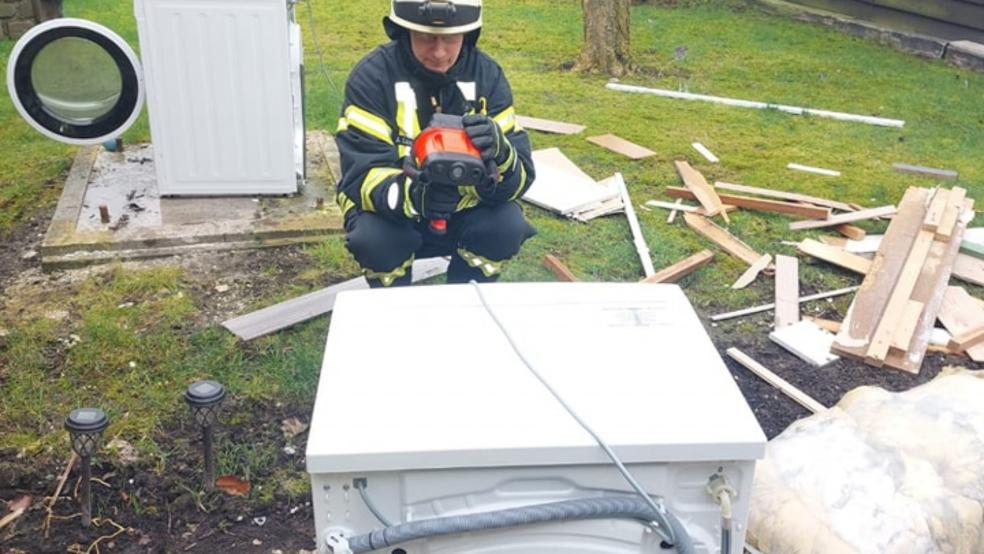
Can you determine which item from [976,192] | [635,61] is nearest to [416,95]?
[976,192]

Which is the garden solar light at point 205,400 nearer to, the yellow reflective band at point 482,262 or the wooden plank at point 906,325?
the yellow reflective band at point 482,262

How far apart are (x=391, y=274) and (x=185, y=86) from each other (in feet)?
5.73

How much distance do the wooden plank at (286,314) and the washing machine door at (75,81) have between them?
137cm

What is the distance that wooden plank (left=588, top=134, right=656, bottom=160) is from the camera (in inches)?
215

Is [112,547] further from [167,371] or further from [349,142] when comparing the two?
[349,142]

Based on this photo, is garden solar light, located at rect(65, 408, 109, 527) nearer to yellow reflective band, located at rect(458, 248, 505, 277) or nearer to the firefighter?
the firefighter

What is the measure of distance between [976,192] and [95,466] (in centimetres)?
479

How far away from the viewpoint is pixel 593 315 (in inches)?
74.3

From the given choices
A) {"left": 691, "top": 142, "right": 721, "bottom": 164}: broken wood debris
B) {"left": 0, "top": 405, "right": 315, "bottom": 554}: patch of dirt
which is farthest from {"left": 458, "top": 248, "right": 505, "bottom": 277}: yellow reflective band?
{"left": 691, "top": 142, "right": 721, "bottom": 164}: broken wood debris

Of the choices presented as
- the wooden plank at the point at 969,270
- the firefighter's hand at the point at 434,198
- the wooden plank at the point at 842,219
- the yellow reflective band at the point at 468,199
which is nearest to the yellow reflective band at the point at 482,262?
the yellow reflective band at the point at 468,199

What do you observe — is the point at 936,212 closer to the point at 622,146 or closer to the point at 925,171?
the point at 925,171

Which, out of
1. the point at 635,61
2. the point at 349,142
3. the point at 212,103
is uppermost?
the point at 349,142

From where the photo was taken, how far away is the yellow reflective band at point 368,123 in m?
2.93

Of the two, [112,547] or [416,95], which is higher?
[416,95]
